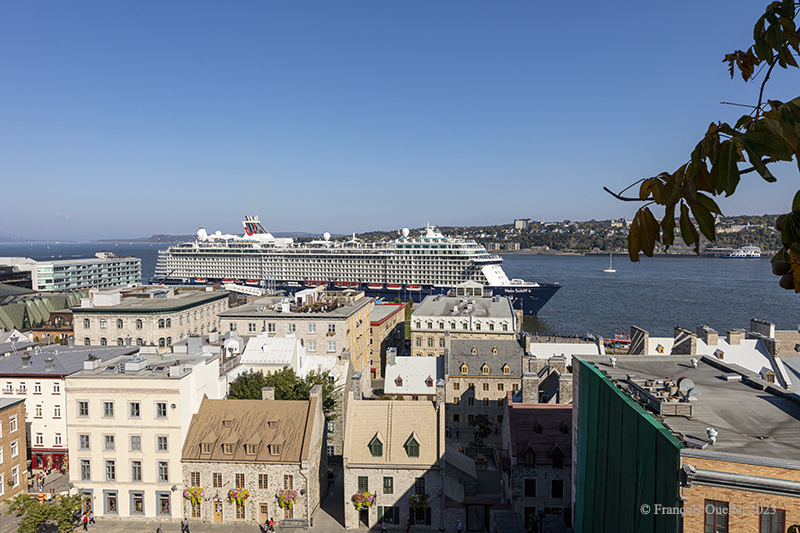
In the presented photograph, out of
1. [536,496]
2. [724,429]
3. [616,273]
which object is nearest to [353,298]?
[536,496]

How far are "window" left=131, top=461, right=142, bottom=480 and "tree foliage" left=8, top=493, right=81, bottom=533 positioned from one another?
6.89 feet

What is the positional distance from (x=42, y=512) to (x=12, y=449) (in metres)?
6.30

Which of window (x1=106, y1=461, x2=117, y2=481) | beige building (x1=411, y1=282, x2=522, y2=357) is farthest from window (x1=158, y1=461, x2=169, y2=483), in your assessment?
beige building (x1=411, y1=282, x2=522, y2=357)

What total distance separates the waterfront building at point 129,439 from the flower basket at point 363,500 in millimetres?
7243

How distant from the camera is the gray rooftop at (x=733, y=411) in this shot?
410 inches

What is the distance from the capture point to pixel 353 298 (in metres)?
44.8

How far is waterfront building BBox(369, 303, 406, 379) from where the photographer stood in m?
45.6

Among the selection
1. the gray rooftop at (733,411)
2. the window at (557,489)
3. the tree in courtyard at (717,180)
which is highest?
the tree in courtyard at (717,180)

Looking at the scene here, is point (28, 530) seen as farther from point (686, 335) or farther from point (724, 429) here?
point (686, 335)

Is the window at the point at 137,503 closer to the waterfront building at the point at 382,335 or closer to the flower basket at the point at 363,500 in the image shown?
the flower basket at the point at 363,500

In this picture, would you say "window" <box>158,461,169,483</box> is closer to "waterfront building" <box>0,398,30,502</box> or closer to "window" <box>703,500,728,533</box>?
"waterfront building" <box>0,398,30,502</box>

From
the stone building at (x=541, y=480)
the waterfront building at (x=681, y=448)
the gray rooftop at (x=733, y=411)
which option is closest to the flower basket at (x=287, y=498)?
the stone building at (x=541, y=480)

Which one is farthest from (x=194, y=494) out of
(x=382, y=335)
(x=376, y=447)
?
(x=382, y=335)

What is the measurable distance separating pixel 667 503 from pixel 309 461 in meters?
14.5
